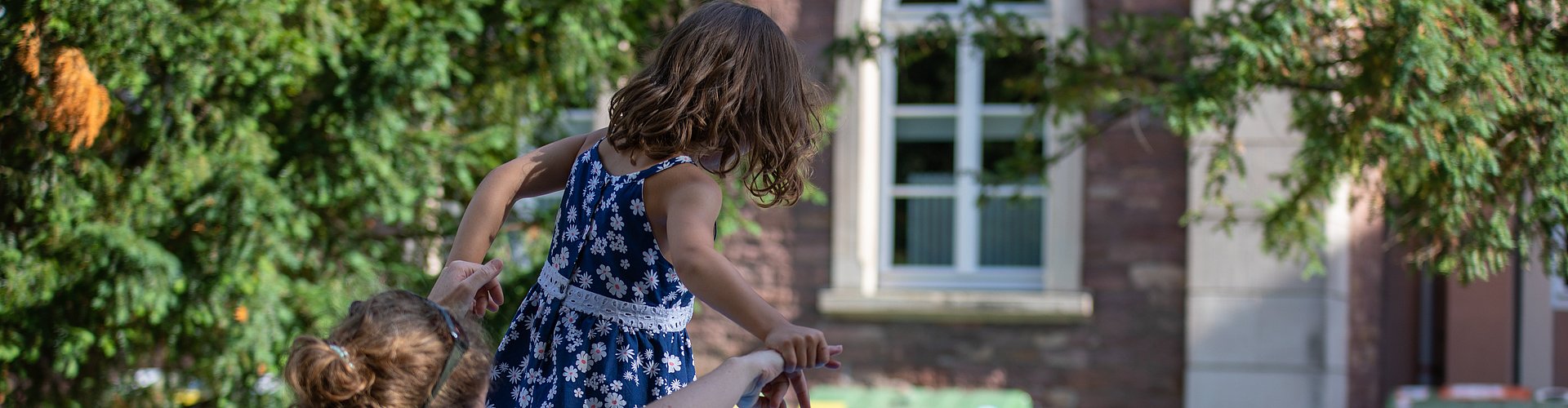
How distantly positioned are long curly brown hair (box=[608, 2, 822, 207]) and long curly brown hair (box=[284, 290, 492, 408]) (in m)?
0.38

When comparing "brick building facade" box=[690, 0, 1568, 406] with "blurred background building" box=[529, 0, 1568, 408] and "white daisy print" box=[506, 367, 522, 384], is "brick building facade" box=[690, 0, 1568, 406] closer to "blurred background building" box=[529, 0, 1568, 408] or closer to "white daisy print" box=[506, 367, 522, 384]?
"blurred background building" box=[529, 0, 1568, 408]

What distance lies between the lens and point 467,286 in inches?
84.4

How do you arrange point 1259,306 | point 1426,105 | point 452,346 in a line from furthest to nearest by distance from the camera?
1. point 1259,306
2. point 1426,105
3. point 452,346

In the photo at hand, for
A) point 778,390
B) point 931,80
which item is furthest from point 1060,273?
point 778,390

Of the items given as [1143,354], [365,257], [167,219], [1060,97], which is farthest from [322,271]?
[1143,354]

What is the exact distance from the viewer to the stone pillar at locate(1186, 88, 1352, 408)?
22.2 ft

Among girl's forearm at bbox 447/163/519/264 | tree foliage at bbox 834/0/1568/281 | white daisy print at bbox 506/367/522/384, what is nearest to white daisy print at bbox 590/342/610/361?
white daisy print at bbox 506/367/522/384

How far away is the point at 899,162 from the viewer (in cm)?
766

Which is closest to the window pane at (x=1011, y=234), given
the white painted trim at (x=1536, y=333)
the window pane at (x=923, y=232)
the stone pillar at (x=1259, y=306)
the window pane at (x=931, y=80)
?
the window pane at (x=923, y=232)

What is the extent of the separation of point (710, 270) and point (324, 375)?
548 mm

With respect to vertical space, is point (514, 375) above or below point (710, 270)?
below

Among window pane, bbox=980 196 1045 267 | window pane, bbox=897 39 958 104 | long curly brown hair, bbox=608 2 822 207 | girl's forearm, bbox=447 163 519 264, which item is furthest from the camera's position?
window pane, bbox=897 39 958 104

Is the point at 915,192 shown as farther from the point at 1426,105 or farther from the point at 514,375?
the point at 514,375

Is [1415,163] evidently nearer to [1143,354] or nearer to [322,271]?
[1143,354]
